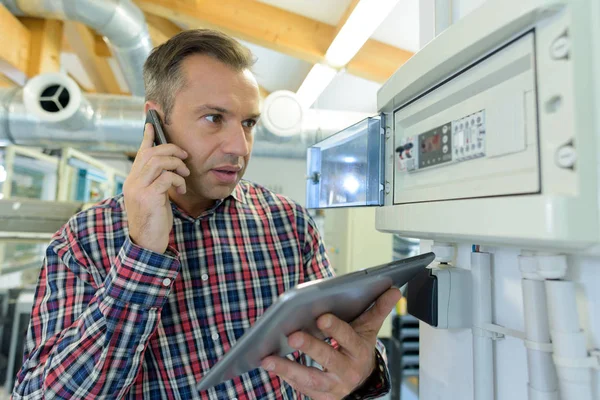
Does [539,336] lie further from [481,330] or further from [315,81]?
[315,81]

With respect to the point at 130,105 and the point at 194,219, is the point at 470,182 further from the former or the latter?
the point at 130,105

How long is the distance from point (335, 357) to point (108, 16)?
6.01 ft

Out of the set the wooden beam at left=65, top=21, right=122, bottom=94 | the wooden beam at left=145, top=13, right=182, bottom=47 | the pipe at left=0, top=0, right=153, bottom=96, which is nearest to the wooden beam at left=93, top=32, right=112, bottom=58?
the wooden beam at left=65, top=21, right=122, bottom=94

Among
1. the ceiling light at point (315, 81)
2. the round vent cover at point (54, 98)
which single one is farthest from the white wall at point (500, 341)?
the round vent cover at point (54, 98)

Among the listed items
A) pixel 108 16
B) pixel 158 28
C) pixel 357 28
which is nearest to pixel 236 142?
pixel 357 28

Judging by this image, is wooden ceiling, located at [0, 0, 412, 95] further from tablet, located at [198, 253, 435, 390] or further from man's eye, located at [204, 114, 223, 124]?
tablet, located at [198, 253, 435, 390]

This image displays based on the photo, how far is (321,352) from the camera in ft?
1.69

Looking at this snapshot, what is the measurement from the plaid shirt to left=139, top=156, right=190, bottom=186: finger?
12 cm

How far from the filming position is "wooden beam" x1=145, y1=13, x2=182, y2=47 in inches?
100

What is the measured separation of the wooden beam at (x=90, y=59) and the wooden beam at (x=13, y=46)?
0.79m

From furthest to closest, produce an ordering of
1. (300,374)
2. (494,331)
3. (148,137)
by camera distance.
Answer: (148,137) → (494,331) → (300,374)

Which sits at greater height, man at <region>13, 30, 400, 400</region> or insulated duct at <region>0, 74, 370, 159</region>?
insulated duct at <region>0, 74, 370, 159</region>

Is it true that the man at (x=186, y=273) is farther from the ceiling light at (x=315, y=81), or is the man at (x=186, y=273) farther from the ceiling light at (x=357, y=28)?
the ceiling light at (x=315, y=81)

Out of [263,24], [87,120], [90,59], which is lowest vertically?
[87,120]
